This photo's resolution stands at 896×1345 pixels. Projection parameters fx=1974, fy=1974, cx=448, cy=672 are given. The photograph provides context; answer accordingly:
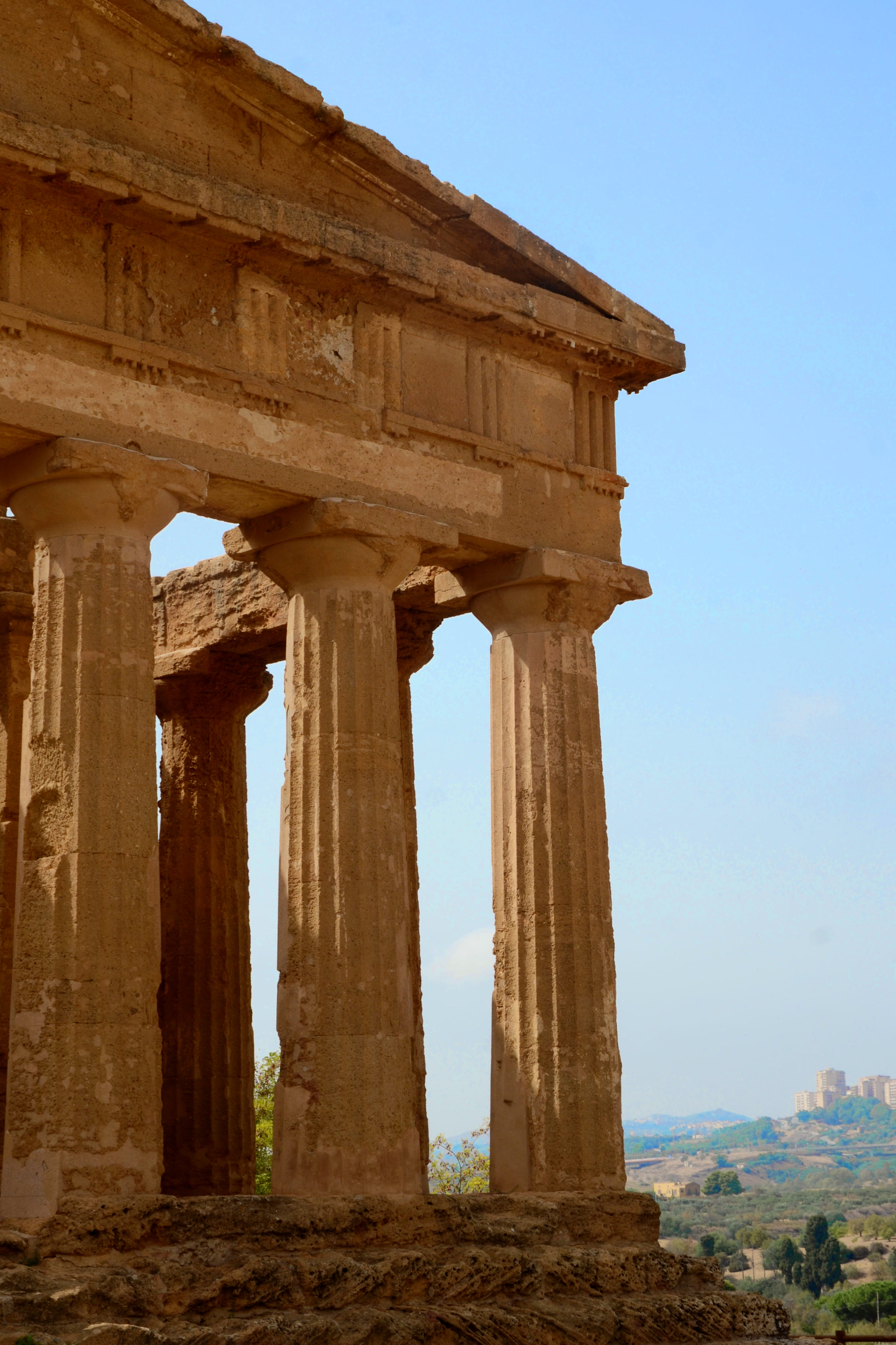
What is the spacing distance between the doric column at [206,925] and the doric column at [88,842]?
6358 millimetres

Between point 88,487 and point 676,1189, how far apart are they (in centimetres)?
14444

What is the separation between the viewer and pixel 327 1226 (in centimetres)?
1590

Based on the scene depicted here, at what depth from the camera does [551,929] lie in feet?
63.0

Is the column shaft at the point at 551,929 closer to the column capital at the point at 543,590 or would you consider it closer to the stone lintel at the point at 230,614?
the column capital at the point at 543,590

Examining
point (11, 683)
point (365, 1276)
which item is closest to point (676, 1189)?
point (11, 683)

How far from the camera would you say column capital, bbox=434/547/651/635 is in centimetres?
1984

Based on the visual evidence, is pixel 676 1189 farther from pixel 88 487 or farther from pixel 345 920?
pixel 88 487

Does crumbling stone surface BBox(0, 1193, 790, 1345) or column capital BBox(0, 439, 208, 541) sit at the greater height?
column capital BBox(0, 439, 208, 541)

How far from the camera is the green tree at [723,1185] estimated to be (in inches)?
5192

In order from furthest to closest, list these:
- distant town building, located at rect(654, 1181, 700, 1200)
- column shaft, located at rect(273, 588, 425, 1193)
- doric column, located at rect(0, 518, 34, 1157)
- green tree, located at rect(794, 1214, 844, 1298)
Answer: distant town building, located at rect(654, 1181, 700, 1200) < green tree, located at rect(794, 1214, 844, 1298) < doric column, located at rect(0, 518, 34, 1157) < column shaft, located at rect(273, 588, 425, 1193)

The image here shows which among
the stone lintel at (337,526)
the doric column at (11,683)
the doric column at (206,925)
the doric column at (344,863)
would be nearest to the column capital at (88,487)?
the stone lintel at (337,526)

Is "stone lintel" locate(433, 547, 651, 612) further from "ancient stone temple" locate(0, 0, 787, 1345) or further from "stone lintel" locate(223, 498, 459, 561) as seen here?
"stone lintel" locate(223, 498, 459, 561)

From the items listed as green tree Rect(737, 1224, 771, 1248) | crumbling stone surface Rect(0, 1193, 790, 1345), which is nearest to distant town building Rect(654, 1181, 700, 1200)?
green tree Rect(737, 1224, 771, 1248)

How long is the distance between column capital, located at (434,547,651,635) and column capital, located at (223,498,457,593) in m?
1.40
